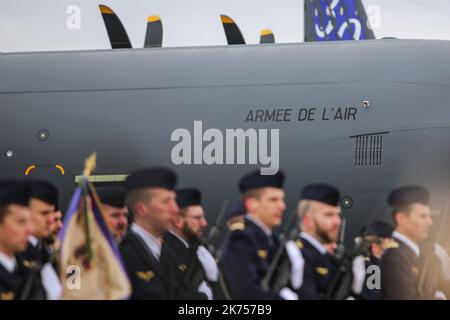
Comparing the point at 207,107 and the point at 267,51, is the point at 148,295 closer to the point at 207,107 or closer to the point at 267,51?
the point at 207,107

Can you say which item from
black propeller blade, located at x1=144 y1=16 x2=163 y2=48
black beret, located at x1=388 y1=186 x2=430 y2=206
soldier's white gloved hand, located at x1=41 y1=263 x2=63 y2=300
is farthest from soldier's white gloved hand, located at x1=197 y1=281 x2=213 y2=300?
black propeller blade, located at x1=144 y1=16 x2=163 y2=48

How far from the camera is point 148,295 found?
7.76 meters

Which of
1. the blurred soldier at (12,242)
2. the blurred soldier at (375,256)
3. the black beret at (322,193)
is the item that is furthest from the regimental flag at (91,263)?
the blurred soldier at (375,256)

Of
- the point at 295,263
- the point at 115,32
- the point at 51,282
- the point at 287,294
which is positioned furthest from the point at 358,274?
the point at 115,32

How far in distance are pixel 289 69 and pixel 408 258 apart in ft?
8.27

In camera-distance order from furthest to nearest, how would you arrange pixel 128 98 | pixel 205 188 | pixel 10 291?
pixel 128 98, pixel 205 188, pixel 10 291

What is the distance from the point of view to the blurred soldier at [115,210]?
7.86 m

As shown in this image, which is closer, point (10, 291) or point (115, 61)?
point (10, 291)

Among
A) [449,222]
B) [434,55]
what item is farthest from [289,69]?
[449,222]

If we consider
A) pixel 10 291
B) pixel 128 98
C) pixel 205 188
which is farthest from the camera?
pixel 128 98

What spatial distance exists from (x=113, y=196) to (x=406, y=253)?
8.83ft

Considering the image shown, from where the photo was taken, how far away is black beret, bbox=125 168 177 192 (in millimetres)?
8141

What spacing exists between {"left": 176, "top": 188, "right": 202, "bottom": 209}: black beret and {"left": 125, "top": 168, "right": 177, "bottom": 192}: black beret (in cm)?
12
